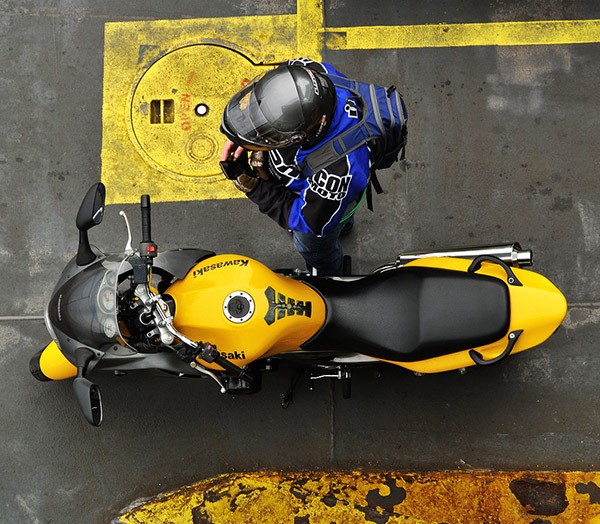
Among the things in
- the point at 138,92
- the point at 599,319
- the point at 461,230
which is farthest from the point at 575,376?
the point at 138,92

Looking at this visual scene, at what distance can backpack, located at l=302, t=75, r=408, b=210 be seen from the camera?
10.3 ft

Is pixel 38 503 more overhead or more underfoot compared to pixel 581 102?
more underfoot

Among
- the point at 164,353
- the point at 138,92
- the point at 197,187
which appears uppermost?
the point at 138,92

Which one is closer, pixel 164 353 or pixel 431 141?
pixel 164 353

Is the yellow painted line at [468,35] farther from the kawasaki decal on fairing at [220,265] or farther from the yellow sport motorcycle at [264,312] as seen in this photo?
the kawasaki decal on fairing at [220,265]

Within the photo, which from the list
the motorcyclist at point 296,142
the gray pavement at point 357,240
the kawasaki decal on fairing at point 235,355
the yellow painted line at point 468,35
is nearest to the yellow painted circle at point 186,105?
the gray pavement at point 357,240

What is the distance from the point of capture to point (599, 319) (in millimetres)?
4535

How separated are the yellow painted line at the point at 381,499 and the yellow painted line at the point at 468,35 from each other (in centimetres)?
307

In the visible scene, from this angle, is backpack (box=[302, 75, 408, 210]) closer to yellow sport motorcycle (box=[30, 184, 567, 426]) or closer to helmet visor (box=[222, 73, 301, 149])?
helmet visor (box=[222, 73, 301, 149])

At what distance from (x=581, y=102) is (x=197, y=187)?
2.86 m

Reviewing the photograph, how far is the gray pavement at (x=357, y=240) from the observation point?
4.48 meters

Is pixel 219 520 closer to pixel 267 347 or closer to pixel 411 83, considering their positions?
pixel 267 347

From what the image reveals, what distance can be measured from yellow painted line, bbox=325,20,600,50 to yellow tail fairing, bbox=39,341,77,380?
291cm

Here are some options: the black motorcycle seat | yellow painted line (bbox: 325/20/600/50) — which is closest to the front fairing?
the black motorcycle seat
